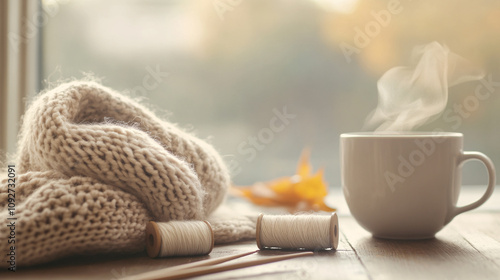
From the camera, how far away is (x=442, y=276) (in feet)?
1.93

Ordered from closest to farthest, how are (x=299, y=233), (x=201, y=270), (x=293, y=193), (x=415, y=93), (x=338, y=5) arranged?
(x=201, y=270) → (x=299, y=233) → (x=415, y=93) → (x=293, y=193) → (x=338, y=5)

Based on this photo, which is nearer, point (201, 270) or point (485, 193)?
point (201, 270)

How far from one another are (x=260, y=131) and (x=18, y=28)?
2.00 ft

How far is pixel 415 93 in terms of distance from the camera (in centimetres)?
89

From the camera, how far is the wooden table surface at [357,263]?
59 centimetres

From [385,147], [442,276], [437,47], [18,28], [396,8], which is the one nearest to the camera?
[442,276]

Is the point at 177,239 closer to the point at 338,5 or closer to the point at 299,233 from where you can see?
the point at 299,233

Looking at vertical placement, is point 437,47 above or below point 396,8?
below

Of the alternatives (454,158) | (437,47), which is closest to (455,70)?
(437,47)

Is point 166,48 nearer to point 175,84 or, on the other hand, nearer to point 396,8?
point 175,84

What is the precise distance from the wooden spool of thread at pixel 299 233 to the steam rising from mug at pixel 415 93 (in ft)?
0.79

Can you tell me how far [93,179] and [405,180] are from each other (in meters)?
0.41

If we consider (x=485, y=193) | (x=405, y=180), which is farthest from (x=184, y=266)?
(x=485, y=193)

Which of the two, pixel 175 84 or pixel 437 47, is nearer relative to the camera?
pixel 437 47
